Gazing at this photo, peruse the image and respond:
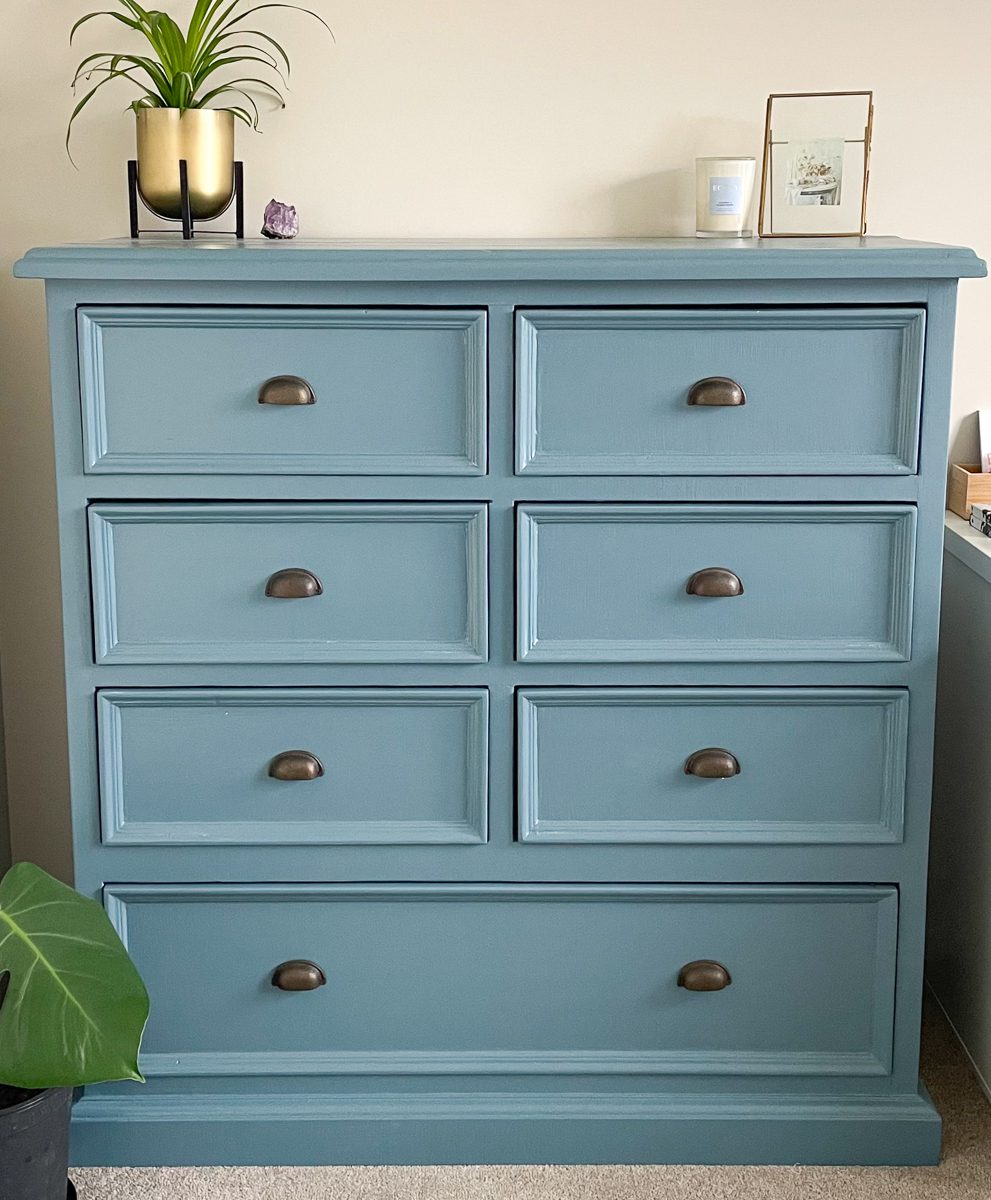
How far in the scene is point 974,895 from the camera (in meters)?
2.01

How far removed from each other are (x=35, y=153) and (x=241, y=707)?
3.34ft

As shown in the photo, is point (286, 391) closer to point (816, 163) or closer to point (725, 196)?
point (725, 196)

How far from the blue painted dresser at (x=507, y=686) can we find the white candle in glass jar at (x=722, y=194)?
234 millimetres

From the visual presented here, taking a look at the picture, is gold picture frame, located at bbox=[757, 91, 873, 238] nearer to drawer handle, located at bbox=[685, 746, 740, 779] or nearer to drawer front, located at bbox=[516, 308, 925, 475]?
drawer front, located at bbox=[516, 308, 925, 475]

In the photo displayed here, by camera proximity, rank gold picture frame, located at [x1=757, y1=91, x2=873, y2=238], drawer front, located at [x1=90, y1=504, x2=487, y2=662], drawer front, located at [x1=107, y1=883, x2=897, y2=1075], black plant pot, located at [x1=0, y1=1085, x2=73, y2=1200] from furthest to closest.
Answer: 1. gold picture frame, located at [x1=757, y1=91, x2=873, y2=238]
2. drawer front, located at [x1=107, y1=883, x2=897, y2=1075]
3. drawer front, located at [x1=90, y1=504, x2=487, y2=662]
4. black plant pot, located at [x1=0, y1=1085, x2=73, y2=1200]

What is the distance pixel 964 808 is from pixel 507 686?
82cm

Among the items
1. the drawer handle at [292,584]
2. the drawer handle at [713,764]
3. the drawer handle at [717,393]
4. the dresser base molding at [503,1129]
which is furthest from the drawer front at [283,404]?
the dresser base molding at [503,1129]

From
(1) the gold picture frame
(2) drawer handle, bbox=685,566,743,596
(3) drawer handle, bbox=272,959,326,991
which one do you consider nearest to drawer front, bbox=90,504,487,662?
(2) drawer handle, bbox=685,566,743,596

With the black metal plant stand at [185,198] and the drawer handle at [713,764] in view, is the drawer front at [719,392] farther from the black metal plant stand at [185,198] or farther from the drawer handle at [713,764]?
the black metal plant stand at [185,198]

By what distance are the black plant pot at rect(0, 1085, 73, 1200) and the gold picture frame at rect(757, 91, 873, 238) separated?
61.4 inches

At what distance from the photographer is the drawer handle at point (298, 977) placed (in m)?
1.80

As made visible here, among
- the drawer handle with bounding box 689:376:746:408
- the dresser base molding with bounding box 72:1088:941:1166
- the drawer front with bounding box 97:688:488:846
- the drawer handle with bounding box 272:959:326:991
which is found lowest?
the dresser base molding with bounding box 72:1088:941:1166

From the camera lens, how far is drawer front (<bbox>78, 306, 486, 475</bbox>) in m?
1.65

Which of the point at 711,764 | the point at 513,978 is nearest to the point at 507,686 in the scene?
the point at 711,764
